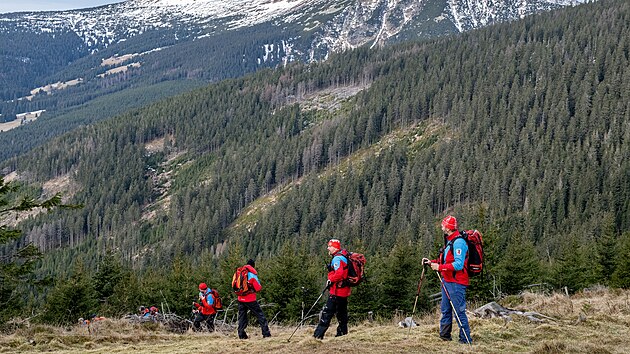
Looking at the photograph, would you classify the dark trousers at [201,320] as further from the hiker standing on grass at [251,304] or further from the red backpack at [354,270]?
the red backpack at [354,270]

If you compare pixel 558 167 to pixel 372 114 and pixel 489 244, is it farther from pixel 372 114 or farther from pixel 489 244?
pixel 489 244

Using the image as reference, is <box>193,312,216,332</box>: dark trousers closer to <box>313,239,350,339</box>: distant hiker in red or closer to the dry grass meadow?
the dry grass meadow

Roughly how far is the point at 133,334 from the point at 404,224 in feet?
373

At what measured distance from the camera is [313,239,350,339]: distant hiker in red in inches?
581

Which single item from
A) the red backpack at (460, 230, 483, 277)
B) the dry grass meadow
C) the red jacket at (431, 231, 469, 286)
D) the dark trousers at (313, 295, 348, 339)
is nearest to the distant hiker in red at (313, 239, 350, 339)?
the dark trousers at (313, 295, 348, 339)

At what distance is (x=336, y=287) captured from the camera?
15047mm

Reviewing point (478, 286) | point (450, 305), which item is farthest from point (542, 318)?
point (478, 286)

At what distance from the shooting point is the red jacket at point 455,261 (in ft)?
42.6

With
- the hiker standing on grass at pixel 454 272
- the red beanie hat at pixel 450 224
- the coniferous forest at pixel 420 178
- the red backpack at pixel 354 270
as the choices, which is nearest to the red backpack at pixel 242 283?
the red backpack at pixel 354 270

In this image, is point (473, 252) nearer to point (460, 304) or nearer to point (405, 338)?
point (460, 304)

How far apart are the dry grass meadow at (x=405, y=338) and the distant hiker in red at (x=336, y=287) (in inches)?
22.0

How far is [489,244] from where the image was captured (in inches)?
1571

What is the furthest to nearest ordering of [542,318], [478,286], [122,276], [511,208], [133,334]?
[511,208], [122,276], [478,286], [133,334], [542,318]

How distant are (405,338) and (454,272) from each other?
2384 millimetres
